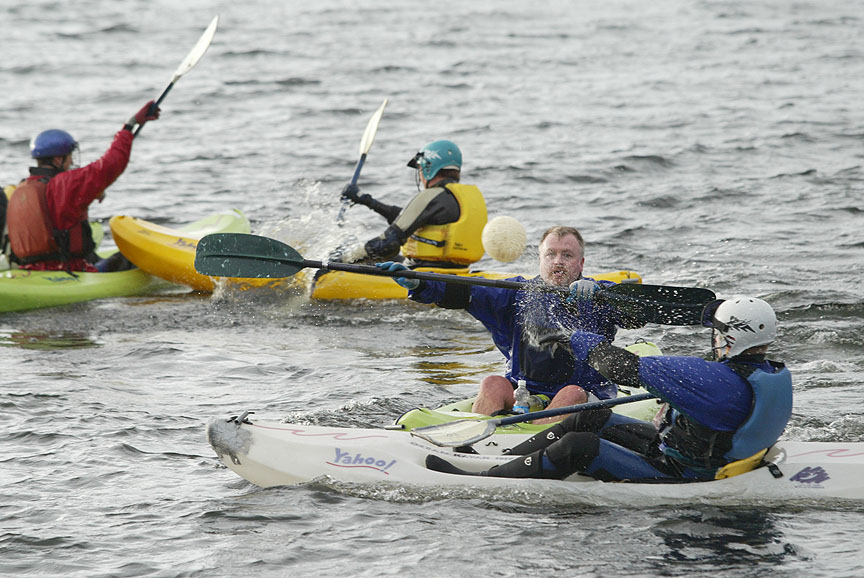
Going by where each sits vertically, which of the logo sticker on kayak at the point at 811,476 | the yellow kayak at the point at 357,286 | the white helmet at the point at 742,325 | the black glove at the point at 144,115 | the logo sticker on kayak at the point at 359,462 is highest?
the black glove at the point at 144,115

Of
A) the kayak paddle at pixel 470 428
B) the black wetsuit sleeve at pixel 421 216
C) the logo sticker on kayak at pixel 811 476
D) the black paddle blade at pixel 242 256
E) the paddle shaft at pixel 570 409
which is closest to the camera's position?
the logo sticker on kayak at pixel 811 476

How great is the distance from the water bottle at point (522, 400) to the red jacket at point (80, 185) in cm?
470

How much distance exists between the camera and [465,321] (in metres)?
8.81

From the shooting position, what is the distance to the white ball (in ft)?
21.2

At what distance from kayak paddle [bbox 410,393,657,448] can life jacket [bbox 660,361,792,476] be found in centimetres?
36

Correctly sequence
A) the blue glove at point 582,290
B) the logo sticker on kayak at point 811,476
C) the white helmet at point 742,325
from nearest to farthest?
the white helmet at point 742,325, the logo sticker on kayak at point 811,476, the blue glove at point 582,290

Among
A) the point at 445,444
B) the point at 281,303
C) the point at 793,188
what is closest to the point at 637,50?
the point at 793,188

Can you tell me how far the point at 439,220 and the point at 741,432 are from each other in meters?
3.94

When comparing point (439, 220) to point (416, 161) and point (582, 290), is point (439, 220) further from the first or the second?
point (582, 290)

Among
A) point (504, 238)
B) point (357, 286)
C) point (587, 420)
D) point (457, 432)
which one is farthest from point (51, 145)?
point (587, 420)

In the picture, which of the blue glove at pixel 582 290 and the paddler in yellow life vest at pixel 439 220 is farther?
the paddler in yellow life vest at pixel 439 220

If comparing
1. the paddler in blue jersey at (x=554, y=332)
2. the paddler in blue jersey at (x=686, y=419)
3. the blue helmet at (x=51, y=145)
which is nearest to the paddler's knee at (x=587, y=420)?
the paddler in blue jersey at (x=686, y=419)

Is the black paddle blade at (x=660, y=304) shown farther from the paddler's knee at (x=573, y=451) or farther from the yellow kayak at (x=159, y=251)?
the yellow kayak at (x=159, y=251)

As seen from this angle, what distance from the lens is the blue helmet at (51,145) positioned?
917 cm
